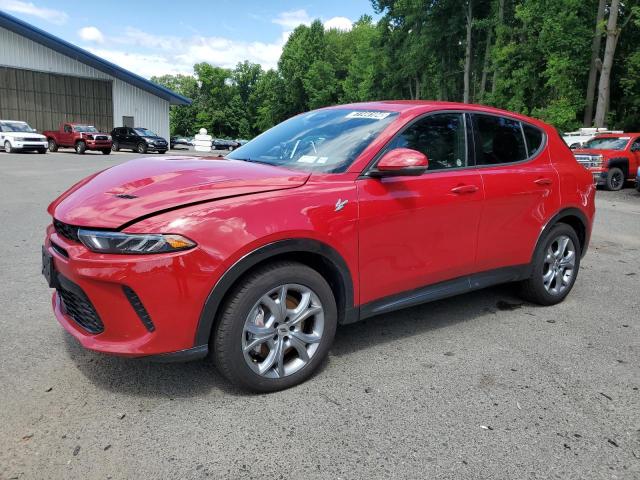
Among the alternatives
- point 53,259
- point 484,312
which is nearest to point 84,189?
point 53,259

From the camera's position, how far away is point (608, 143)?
15.9 m

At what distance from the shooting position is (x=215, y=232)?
255cm

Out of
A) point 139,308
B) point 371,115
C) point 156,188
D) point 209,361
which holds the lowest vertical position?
point 209,361

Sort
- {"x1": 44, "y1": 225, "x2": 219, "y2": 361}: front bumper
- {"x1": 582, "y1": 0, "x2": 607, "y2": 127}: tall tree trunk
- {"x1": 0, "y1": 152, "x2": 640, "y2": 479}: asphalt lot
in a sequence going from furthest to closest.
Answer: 1. {"x1": 582, "y1": 0, "x2": 607, "y2": 127}: tall tree trunk
2. {"x1": 44, "y1": 225, "x2": 219, "y2": 361}: front bumper
3. {"x1": 0, "y1": 152, "x2": 640, "y2": 479}: asphalt lot

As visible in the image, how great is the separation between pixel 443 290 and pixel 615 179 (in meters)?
14.5

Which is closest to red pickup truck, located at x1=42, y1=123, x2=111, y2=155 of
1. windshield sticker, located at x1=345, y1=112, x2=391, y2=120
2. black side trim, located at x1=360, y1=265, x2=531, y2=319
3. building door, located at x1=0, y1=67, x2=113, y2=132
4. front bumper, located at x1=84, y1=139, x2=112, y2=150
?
front bumper, located at x1=84, y1=139, x2=112, y2=150

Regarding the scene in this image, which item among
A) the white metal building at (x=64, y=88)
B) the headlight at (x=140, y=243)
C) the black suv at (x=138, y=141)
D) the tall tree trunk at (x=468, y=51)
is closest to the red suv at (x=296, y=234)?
the headlight at (x=140, y=243)

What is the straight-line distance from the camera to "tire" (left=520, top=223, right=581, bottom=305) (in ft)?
14.1

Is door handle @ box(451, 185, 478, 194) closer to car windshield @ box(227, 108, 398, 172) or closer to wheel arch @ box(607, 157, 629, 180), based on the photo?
car windshield @ box(227, 108, 398, 172)

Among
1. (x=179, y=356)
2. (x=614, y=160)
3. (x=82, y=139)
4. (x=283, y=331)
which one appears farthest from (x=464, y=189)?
(x=82, y=139)

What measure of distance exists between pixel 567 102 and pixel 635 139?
1322cm

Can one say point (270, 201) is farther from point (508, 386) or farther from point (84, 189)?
point (508, 386)

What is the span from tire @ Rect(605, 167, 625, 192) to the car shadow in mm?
12900

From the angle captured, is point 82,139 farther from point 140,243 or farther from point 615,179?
point 140,243
